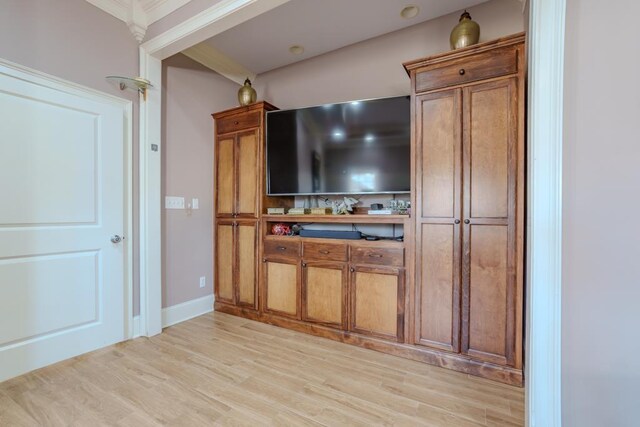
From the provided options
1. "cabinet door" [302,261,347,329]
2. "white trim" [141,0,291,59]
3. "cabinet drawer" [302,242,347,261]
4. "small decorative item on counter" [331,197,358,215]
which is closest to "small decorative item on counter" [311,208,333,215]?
"small decorative item on counter" [331,197,358,215]

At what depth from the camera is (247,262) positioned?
281cm

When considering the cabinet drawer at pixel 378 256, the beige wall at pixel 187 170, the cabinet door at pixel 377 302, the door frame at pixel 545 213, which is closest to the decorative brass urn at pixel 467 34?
the door frame at pixel 545 213

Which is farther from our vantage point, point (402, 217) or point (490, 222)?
point (402, 217)

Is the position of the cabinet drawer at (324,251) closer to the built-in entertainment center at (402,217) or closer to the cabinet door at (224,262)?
the built-in entertainment center at (402,217)

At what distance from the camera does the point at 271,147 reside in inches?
108

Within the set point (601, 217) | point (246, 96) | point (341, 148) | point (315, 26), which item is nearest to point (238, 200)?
point (246, 96)

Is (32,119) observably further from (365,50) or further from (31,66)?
(365,50)

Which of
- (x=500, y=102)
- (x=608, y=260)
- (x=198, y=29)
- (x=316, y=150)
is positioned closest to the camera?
(x=608, y=260)

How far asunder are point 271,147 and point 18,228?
1972mm

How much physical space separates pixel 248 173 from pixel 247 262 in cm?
95

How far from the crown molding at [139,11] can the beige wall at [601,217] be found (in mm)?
2665

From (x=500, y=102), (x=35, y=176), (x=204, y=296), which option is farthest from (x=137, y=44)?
(x=500, y=102)

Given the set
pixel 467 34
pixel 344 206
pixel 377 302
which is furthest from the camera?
Result: pixel 344 206

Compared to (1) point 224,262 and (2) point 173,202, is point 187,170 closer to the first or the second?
(2) point 173,202
